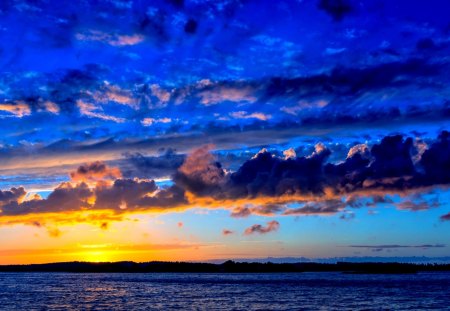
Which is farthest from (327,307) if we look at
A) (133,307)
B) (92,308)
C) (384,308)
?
(92,308)

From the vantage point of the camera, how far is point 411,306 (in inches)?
3479

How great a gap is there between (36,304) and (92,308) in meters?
12.9

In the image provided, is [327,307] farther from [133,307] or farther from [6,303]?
[6,303]

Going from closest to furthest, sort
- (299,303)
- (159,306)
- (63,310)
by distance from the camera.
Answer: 1. (63,310)
2. (159,306)
3. (299,303)

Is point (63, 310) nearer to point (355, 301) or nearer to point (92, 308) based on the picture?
point (92, 308)

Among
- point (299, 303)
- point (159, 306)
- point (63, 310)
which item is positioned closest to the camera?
point (63, 310)

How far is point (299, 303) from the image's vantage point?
93.6 m

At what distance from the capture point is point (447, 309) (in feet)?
269

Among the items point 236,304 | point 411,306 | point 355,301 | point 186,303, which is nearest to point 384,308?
point 411,306

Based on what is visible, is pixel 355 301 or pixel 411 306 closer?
pixel 411 306

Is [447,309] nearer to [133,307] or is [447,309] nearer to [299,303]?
[299,303]

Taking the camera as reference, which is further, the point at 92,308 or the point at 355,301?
the point at 355,301

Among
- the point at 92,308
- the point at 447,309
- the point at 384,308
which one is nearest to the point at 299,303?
the point at 384,308

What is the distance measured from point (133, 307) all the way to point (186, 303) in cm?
1063
